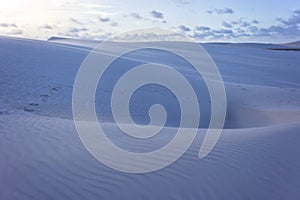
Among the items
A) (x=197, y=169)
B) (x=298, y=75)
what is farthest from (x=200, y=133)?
(x=298, y=75)

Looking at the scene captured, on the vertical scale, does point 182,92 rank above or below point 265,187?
above

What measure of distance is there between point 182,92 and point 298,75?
12067mm

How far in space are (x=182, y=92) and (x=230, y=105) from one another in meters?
1.79

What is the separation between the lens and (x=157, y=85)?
504 inches

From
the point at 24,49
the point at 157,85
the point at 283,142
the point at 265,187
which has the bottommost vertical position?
the point at 265,187

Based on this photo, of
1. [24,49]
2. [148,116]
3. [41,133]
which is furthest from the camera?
[24,49]

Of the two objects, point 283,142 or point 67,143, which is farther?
point 283,142

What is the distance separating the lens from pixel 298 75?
2138 centimetres

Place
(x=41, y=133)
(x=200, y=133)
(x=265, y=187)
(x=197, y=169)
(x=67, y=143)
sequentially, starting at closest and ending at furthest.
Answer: (x=265, y=187)
(x=197, y=169)
(x=67, y=143)
(x=41, y=133)
(x=200, y=133)

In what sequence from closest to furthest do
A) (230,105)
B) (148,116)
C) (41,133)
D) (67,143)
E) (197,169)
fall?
(197,169) → (67,143) → (41,133) → (148,116) → (230,105)

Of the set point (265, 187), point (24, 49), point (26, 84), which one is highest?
point (24, 49)

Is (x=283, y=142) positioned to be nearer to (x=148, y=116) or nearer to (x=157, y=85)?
(x=148, y=116)

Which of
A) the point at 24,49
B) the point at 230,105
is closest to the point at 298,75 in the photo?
the point at 230,105

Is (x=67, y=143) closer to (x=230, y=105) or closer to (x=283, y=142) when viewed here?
(x=283, y=142)
